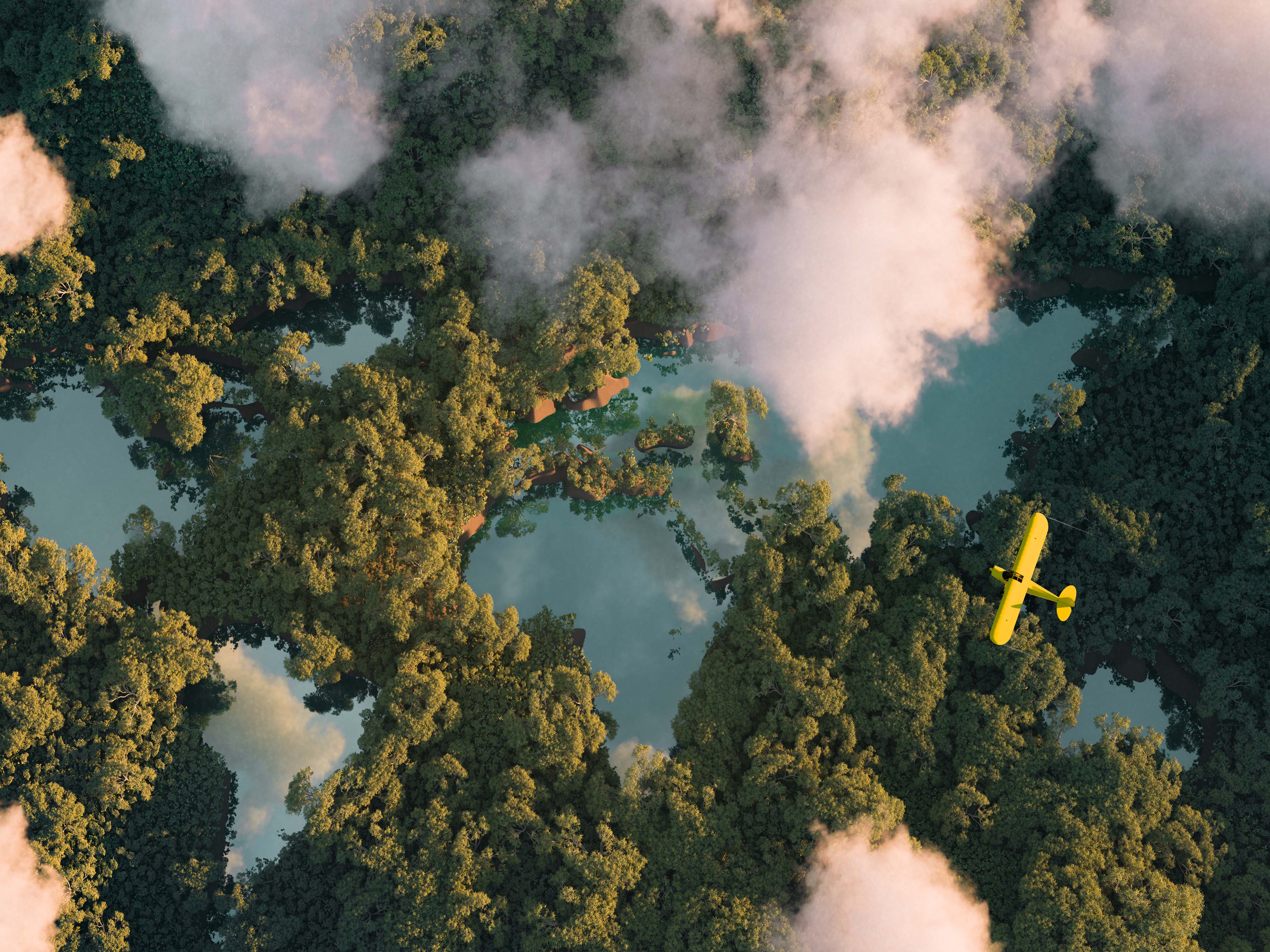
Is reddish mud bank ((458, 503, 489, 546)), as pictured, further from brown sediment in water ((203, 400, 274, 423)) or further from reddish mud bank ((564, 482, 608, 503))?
brown sediment in water ((203, 400, 274, 423))

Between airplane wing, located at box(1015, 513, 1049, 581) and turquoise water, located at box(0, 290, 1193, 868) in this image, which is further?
turquoise water, located at box(0, 290, 1193, 868)

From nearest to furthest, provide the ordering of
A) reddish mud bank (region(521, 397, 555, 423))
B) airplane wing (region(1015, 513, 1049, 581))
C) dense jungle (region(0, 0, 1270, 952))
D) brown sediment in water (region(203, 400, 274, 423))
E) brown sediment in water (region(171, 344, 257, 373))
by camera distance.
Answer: airplane wing (region(1015, 513, 1049, 581))
dense jungle (region(0, 0, 1270, 952))
brown sediment in water (region(171, 344, 257, 373))
reddish mud bank (region(521, 397, 555, 423))
brown sediment in water (region(203, 400, 274, 423))

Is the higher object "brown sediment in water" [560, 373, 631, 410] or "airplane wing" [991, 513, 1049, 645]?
"brown sediment in water" [560, 373, 631, 410]

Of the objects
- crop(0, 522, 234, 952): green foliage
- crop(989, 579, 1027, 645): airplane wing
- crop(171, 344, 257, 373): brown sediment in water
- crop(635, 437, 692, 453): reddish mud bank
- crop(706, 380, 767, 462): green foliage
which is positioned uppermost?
crop(706, 380, 767, 462): green foliage

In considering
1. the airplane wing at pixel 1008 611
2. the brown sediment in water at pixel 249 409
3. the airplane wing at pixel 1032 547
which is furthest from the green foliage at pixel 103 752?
the airplane wing at pixel 1032 547

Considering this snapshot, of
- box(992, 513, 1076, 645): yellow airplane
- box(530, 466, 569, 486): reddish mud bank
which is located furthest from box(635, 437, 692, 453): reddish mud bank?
box(992, 513, 1076, 645): yellow airplane

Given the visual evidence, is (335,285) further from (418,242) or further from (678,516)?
(678,516)

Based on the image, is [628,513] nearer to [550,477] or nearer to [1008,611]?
[550,477]

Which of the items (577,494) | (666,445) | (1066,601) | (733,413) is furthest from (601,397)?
(1066,601)
